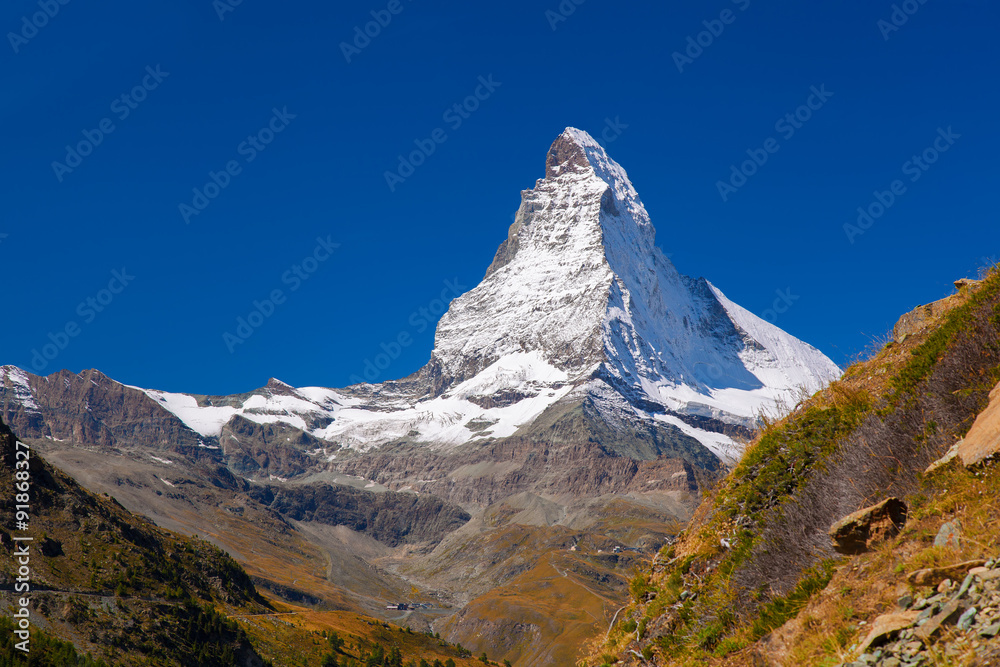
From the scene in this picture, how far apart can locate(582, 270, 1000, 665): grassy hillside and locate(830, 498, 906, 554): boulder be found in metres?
0.18

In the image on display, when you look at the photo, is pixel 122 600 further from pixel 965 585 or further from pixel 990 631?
pixel 990 631

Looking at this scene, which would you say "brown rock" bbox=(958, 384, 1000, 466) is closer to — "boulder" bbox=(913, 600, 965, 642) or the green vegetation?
"boulder" bbox=(913, 600, 965, 642)

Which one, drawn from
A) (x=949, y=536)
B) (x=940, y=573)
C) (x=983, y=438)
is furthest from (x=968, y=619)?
(x=983, y=438)

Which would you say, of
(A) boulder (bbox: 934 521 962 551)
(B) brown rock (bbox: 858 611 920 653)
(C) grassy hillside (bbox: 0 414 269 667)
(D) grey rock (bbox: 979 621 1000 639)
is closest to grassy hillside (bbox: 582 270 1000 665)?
(A) boulder (bbox: 934 521 962 551)

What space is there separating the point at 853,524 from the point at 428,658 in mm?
146761

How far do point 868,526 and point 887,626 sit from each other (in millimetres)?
2167

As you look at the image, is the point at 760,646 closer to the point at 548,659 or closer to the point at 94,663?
the point at 94,663

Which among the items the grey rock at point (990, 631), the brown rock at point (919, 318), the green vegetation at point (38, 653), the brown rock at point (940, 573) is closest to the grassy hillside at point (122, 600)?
the green vegetation at point (38, 653)

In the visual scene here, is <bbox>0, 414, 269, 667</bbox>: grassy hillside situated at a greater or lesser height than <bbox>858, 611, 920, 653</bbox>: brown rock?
lesser

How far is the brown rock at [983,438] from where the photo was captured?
28.8 ft

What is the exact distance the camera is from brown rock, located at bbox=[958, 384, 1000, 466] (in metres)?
8.77

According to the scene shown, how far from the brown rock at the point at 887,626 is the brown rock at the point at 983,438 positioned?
251 cm

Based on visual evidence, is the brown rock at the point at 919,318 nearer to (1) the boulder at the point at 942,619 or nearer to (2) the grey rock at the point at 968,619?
(1) the boulder at the point at 942,619

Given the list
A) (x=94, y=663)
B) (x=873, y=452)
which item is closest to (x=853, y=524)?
(x=873, y=452)
